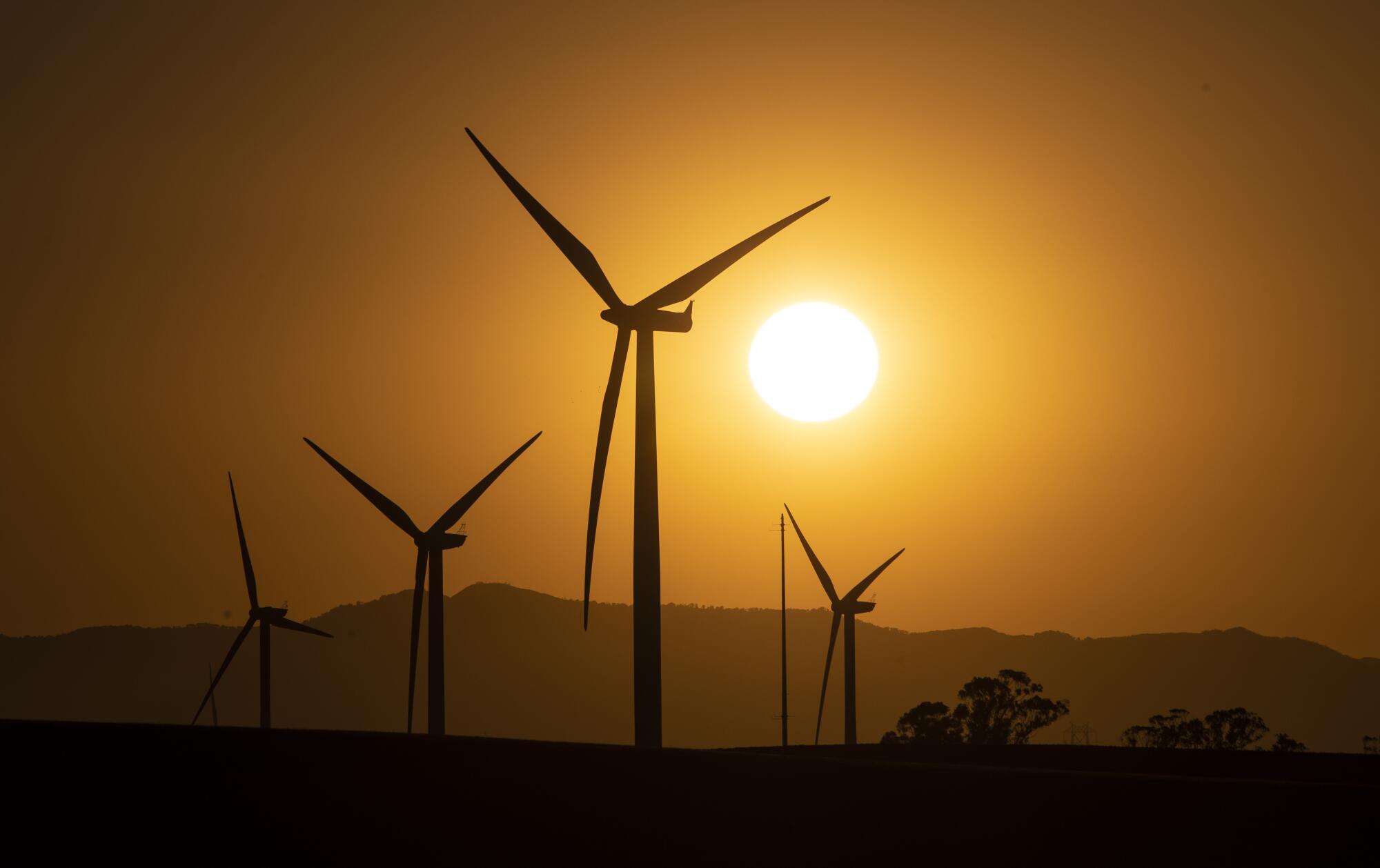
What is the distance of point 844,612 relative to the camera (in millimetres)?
106062

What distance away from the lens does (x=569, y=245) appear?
2221 inches

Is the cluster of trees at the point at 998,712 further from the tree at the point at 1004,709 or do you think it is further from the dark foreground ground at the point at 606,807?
the dark foreground ground at the point at 606,807

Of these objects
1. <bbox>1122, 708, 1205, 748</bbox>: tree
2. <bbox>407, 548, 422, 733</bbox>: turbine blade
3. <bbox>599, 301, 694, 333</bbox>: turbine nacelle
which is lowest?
<bbox>1122, 708, 1205, 748</bbox>: tree

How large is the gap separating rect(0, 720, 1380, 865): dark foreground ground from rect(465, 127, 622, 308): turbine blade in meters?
31.5

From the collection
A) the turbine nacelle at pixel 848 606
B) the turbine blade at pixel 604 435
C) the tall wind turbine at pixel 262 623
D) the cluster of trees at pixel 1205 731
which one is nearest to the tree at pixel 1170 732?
the cluster of trees at pixel 1205 731

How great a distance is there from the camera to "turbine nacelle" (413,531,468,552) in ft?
283

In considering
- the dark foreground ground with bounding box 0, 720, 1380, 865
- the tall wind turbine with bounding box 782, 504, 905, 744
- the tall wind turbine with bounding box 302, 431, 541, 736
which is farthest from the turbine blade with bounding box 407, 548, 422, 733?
the dark foreground ground with bounding box 0, 720, 1380, 865

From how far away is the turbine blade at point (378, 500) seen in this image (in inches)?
3051

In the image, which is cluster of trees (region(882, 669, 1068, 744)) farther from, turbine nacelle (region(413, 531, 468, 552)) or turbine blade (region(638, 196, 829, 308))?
turbine blade (region(638, 196, 829, 308))

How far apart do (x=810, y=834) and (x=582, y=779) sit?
371 centimetres

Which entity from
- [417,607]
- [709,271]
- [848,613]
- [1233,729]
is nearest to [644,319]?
[709,271]

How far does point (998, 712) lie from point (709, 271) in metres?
150

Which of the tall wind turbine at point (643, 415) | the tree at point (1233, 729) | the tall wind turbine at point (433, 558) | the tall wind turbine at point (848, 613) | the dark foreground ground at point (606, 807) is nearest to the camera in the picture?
the dark foreground ground at point (606, 807)

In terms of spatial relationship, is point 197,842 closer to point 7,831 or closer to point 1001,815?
point 7,831
